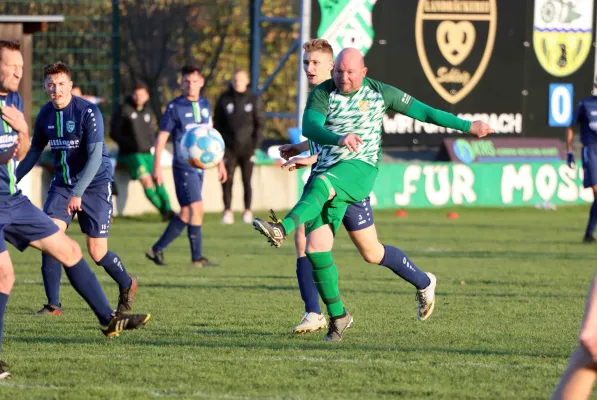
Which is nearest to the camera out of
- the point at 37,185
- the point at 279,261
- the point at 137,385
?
the point at 137,385

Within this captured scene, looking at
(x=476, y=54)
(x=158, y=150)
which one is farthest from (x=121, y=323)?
(x=476, y=54)

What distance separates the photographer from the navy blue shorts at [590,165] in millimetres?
14781

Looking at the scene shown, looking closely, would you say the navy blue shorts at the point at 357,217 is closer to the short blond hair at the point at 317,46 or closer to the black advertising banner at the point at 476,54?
the short blond hair at the point at 317,46

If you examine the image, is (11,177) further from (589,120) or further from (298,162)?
(589,120)

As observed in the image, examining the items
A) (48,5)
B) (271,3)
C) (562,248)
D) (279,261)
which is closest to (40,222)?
(279,261)

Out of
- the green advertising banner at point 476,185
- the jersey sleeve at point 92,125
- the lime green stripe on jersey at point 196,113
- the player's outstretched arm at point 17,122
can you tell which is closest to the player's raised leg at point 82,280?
the player's outstretched arm at point 17,122

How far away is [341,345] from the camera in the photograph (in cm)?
776

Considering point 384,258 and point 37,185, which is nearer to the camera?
point 384,258

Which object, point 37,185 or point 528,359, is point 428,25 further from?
point 528,359

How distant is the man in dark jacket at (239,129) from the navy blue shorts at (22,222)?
11091 millimetres

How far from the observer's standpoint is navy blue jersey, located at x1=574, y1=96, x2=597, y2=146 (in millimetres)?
14906

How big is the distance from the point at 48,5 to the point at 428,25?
20.6 ft

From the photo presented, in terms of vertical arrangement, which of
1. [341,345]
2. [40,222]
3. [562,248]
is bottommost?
[562,248]

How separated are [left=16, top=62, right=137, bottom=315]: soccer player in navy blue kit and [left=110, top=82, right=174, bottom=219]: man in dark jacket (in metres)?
8.30
